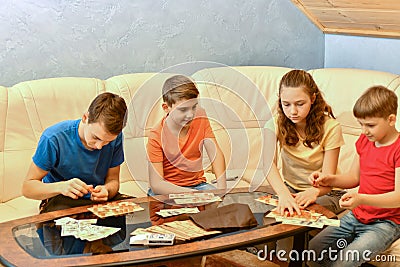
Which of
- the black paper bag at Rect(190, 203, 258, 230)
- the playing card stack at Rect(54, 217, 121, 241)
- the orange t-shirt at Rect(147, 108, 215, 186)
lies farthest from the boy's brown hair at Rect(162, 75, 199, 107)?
the playing card stack at Rect(54, 217, 121, 241)

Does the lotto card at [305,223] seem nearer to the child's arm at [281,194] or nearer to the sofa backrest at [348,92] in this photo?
the child's arm at [281,194]

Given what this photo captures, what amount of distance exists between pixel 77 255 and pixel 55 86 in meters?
1.45

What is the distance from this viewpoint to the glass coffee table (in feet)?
6.40

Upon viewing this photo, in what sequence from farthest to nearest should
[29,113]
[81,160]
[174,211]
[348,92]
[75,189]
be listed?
[348,92], [29,113], [81,160], [75,189], [174,211]

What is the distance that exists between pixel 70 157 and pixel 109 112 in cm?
34

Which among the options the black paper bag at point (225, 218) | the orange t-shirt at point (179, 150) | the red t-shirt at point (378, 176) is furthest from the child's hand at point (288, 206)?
the orange t-shirt at point (179, 150)

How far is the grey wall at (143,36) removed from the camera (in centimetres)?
343

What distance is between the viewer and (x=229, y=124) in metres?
3.60

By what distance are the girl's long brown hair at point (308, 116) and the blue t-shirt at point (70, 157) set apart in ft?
2.41

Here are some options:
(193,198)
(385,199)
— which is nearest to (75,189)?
(193,198)

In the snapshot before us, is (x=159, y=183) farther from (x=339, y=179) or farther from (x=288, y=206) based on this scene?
(x=339, y=179)

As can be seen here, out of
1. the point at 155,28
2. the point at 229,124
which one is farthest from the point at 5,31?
the point at 229,124

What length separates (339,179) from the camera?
2.67 meters

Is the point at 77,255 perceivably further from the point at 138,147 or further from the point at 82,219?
the point at 138,147
